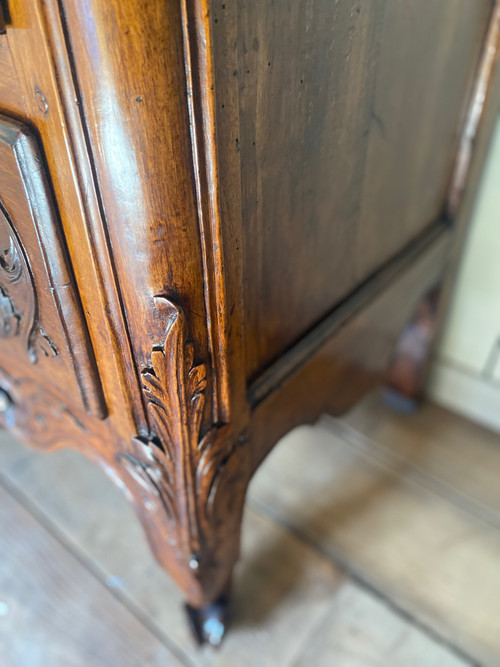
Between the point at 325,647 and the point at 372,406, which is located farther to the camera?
the point at 372,406

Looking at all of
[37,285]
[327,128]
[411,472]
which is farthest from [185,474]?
[411,472]

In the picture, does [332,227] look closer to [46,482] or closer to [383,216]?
[383,216]

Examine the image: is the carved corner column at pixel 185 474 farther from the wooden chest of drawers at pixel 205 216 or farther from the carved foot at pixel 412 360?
the carved foot at pixel 412 360

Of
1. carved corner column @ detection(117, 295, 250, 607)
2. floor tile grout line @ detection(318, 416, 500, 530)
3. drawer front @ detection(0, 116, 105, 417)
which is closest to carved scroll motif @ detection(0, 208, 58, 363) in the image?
drawer front @ detection(0, 116, 105, 417)

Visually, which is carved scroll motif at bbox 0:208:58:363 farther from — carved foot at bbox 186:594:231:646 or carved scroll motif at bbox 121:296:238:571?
carved foot at bbox 186:594:231:646

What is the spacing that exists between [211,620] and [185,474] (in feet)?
1.01

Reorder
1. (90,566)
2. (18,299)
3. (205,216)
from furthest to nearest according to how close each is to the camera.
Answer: (90,566), (18,299), (205,216)

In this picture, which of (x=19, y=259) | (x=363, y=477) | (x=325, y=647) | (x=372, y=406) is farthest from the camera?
(x=372, y=406)

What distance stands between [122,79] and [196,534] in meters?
0.38

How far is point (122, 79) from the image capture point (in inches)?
10.3

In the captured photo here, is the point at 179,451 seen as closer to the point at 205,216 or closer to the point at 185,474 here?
the point at 185,474

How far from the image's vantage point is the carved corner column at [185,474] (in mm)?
361

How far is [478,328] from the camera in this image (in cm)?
88

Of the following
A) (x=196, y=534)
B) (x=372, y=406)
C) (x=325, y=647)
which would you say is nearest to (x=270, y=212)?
(x=196, y=534)
